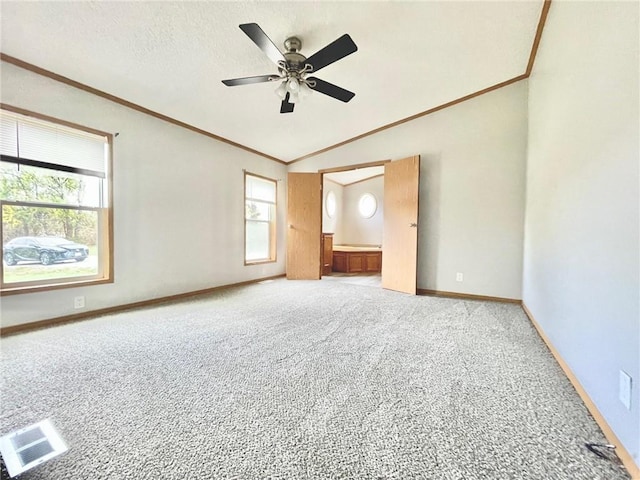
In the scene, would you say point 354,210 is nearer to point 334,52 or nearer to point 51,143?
point 334,52

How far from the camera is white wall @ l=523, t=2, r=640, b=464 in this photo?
109 centimetres

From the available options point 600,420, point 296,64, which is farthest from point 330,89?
point 600,420

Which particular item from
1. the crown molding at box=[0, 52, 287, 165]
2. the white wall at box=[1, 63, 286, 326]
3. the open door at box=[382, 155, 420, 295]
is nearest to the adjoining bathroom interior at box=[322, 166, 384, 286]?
the open door at box=[382, 155, 420, 295]

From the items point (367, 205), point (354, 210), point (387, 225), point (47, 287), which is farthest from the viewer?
point (354, 210)

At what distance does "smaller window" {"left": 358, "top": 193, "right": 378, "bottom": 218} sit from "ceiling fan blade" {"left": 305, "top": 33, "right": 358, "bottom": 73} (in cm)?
570

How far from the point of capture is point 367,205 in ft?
25.6

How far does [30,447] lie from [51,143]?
2620 millimetres

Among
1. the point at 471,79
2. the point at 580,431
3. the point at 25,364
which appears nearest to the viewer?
the point at 580,431

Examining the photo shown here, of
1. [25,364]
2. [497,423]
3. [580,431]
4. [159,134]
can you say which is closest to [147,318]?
[25,364]

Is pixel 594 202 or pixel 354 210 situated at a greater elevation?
pixel 354 210

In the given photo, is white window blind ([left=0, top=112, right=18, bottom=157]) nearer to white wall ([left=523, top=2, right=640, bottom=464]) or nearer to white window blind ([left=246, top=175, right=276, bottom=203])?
white window blind ([left=246, top=175, right=276, bottom=203])

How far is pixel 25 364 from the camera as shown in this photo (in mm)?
1795

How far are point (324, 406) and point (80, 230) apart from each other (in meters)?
2.98

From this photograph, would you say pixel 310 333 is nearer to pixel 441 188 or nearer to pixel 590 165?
pixel 590 165
